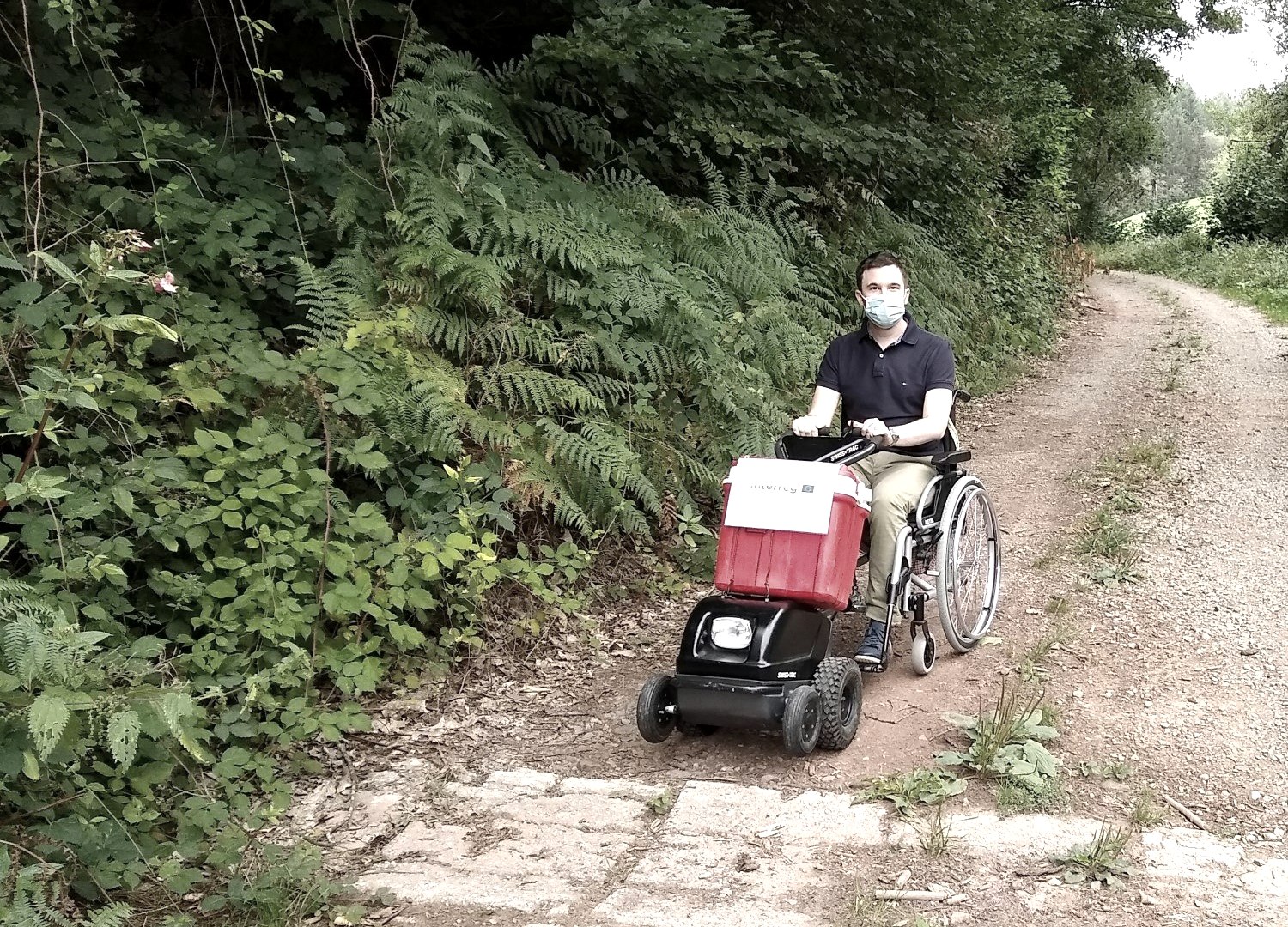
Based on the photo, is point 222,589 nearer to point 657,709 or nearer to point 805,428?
point 657,709

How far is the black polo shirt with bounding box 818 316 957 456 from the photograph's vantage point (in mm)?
4121

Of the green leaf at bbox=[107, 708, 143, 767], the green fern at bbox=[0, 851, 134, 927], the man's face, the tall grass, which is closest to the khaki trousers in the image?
the man's face

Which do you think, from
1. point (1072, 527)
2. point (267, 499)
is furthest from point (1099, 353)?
point (267, 499)

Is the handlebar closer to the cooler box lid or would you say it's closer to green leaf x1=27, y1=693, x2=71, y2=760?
the cooler box lid

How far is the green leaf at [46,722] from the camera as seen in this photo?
100 inches

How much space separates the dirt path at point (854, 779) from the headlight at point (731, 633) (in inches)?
18.9

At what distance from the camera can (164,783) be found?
3.35m

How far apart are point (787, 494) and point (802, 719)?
0.79 m

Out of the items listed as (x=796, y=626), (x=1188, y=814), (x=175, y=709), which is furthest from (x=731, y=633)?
(x=175, y=709)

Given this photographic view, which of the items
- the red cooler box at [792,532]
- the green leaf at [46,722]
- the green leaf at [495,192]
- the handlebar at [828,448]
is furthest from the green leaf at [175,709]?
the green leaf at [495,192]

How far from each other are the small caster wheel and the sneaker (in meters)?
0.19

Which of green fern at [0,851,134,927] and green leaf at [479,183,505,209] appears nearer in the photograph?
green fern at [0,851,134,927]

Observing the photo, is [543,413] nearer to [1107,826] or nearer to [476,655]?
[476,655]

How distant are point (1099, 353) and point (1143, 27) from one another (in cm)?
935
